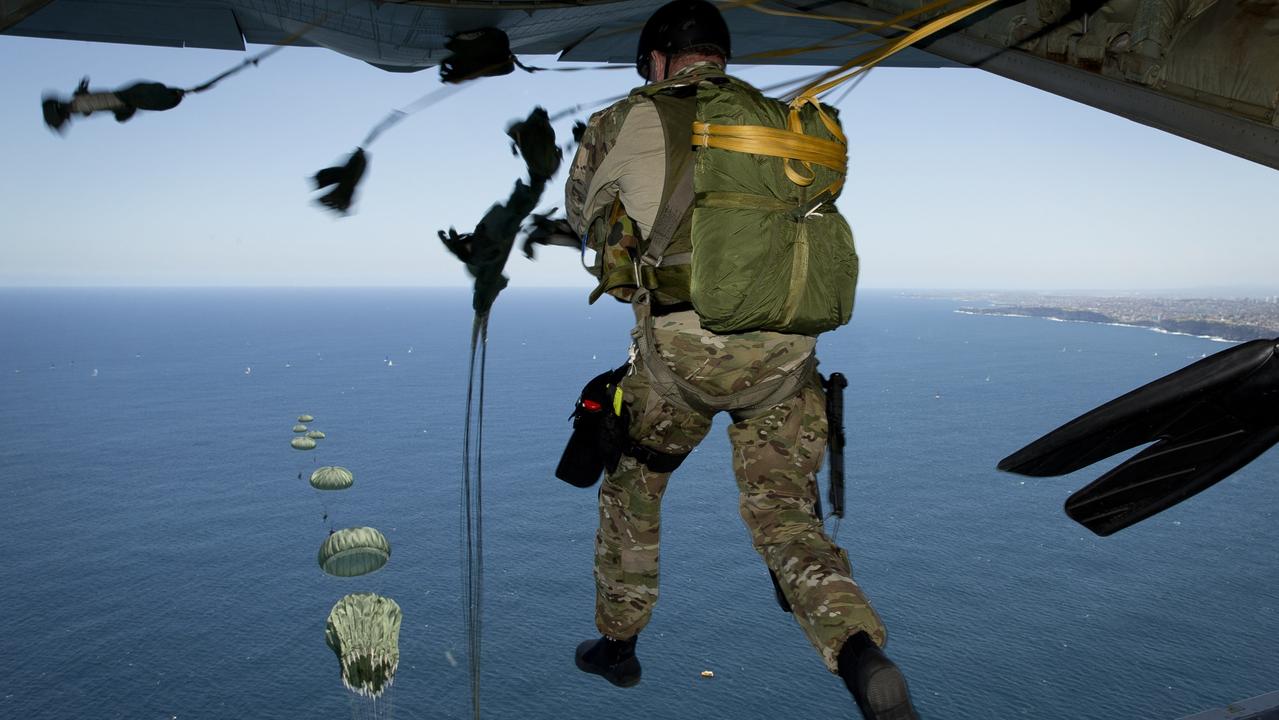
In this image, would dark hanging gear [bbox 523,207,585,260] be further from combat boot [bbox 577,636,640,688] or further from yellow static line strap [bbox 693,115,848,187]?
combat boot [bbox 577,636,640,688]

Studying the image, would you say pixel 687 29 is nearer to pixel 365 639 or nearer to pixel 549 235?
pixel 549 235

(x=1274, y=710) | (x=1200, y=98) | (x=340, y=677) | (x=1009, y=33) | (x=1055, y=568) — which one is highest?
(x=1009, y=33)

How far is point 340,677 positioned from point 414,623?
25.6ft

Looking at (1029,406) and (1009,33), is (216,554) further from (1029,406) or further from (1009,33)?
(1029,406)

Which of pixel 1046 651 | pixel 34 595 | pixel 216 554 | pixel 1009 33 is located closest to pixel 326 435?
pixel 216 554

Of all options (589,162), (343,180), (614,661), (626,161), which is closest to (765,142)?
(626,161)

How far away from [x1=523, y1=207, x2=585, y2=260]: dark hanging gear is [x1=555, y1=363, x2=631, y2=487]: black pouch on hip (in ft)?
2.40

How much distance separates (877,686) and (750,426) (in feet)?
4.42

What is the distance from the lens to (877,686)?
2.71 m

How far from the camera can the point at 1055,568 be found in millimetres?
76500

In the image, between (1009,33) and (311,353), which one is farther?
(311,353)

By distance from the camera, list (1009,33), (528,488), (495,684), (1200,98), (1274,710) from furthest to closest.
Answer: (528,488) < (495,684) < (1009,33) < (1200,98) < (1274,710)

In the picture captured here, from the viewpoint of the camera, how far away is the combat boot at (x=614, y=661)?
4.30 meters

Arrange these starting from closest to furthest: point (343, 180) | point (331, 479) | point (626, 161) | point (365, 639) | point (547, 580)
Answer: point (626, 161) → point (343, 180) → point (365, 639) → point (547, 580) → point (331, 479)
